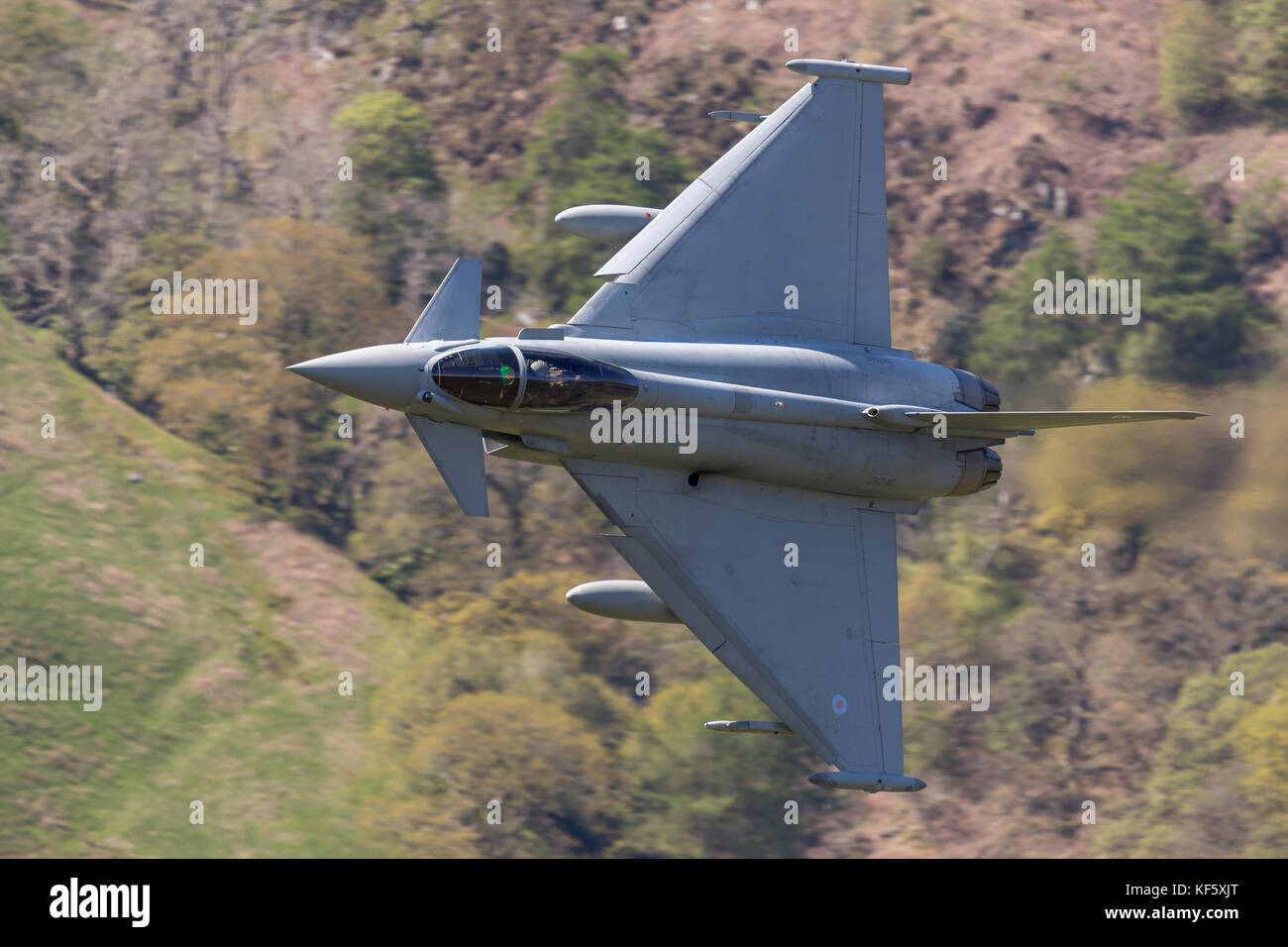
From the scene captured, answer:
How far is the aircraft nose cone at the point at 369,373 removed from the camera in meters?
21.6

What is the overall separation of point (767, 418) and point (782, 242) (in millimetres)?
3245

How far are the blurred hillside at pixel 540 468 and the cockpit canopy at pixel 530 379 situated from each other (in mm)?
17149

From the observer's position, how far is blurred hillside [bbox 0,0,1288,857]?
126 ft

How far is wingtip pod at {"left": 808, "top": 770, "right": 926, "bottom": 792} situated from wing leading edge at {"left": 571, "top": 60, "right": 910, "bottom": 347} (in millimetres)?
6231

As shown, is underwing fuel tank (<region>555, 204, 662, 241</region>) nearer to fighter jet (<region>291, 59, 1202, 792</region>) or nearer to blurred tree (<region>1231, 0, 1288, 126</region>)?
fighter jet (<region>291, 59, 1202, 792</region>)

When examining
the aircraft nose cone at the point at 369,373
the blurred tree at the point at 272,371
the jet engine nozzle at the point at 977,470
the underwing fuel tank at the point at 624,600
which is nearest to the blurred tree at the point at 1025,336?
the blurred tree at the point at 272,371

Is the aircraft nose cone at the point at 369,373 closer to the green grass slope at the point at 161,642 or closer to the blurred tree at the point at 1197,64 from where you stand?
the green grass slope at the point at 161,642

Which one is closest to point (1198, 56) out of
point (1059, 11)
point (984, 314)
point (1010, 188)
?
point (1059, 11)

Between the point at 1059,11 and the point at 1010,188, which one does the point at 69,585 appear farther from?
the point at 1059,11

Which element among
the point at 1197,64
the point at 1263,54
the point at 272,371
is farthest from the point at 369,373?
the point at 1263,54

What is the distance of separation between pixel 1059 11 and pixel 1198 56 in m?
4.22

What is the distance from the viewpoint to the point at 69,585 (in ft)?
129

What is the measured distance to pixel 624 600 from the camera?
81.0 ft

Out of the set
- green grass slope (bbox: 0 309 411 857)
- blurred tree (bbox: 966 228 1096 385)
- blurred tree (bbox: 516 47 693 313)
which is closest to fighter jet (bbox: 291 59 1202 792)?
green grass slope (bbox: 0 309 411 857)
